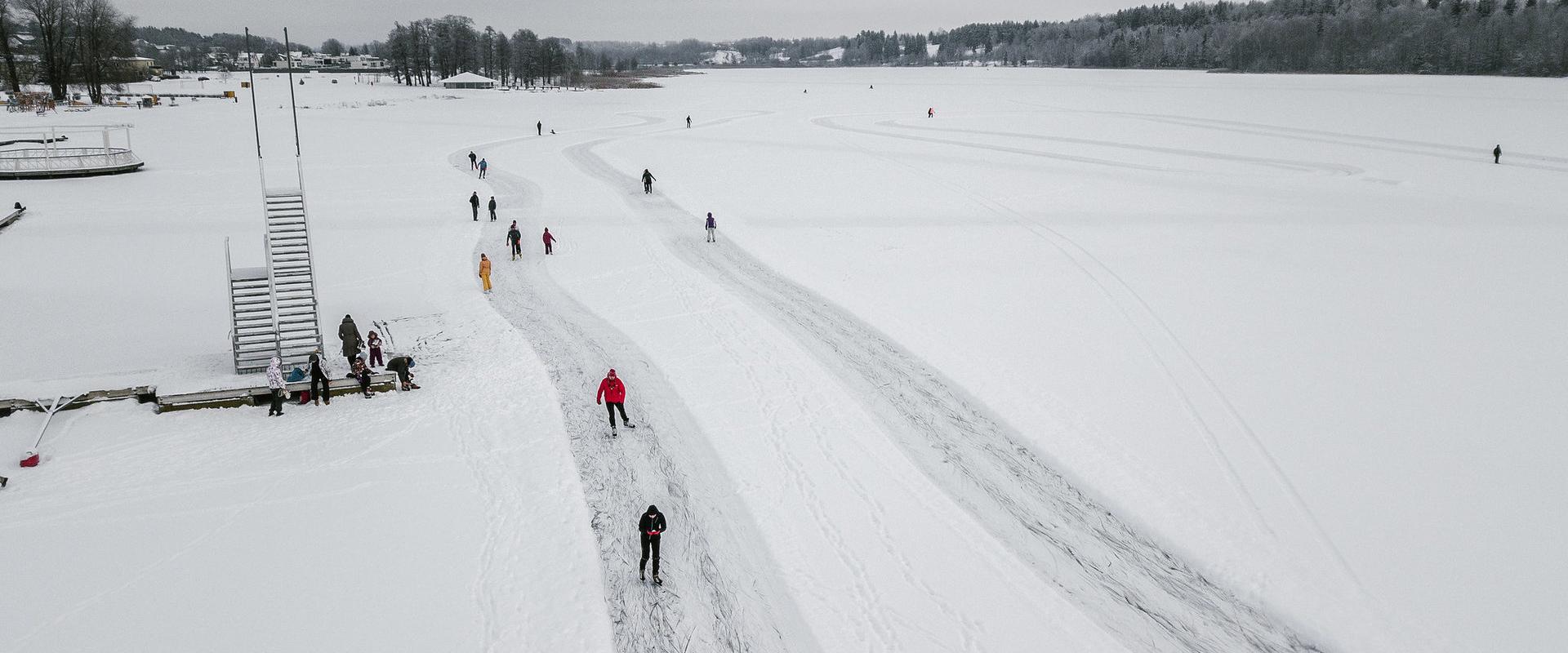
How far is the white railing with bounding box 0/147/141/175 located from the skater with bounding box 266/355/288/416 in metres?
29.4

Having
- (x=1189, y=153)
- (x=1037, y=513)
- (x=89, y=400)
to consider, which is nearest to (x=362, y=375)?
(x=89, y=400)

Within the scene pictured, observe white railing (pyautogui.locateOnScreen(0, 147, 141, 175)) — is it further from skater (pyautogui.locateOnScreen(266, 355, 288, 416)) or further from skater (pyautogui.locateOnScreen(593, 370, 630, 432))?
skater (pyautogui.locateOnScreen(593, 370, 630, 432))

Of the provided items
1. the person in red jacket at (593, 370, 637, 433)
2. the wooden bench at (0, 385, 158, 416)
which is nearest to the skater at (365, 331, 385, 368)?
the wooden bench at (0, 385, 158, 416)

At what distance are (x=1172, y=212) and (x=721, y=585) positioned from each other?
25.1 m

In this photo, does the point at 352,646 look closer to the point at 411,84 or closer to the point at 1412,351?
the point at 1412,351

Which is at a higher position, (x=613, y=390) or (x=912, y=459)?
(x=613, y=390)

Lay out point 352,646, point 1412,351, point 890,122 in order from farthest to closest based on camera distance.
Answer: point 890,122 → point 1412,351 → point 352,646

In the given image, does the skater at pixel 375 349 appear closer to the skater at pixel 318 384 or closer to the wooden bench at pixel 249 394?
the wooden bench at pixel 249 394

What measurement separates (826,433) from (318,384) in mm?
8490

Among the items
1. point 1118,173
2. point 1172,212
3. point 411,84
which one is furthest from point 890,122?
point 411,84

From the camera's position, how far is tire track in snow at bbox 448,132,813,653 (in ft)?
27.9

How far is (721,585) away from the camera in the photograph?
30.1 ft

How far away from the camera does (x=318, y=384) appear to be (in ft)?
45.5

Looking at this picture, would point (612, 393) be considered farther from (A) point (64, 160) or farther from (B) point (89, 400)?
(A) point (64, 160)
